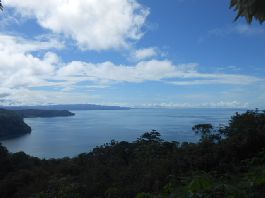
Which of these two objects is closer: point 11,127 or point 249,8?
point 249,8

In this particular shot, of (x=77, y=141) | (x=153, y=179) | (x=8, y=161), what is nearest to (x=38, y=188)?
(x=153, y=179)

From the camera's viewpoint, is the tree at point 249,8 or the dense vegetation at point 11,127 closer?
the tree at point 249,8

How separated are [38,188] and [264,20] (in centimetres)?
1271

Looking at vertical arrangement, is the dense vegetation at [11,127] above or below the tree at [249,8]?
below

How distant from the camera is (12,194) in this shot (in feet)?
57.7

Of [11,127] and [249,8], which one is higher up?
[249,8]

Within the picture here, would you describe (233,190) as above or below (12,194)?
above

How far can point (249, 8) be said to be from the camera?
3.51m

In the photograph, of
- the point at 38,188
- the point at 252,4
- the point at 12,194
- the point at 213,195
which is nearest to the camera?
the point at 252,4

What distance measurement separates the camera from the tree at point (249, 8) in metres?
3.52

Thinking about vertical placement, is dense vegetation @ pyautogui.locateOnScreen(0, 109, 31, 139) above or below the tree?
below

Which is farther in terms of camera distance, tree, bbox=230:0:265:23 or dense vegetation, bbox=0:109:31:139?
dense vegetation, bbox=0:109:31:139

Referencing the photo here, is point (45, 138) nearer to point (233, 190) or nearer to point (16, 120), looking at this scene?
point (16, 120)

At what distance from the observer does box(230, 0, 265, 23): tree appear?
3.52 metres
